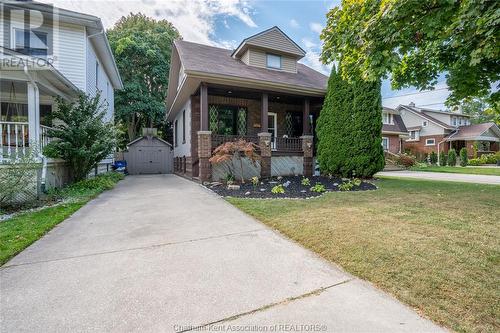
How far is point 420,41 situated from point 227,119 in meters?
8.78

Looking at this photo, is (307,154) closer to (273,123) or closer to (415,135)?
(273,123)

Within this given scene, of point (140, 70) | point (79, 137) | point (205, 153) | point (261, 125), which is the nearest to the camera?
point (79, 137)

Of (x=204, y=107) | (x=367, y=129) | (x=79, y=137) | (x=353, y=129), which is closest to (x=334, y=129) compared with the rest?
(x=353, y=129)

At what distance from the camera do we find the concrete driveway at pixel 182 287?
1.90m

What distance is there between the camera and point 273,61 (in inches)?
514

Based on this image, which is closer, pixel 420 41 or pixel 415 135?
pixel 420 41

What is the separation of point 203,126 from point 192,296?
25.5 feet

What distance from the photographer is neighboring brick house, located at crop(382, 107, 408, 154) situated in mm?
26358

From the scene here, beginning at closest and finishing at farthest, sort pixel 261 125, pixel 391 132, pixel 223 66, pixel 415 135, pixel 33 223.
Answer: pixel 33 223 < pixel 223 66 < pixel 261 125 < pixel 391 132 < pixel 415 135

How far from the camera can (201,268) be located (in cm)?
276

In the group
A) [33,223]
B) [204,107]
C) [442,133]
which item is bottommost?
[33,223]

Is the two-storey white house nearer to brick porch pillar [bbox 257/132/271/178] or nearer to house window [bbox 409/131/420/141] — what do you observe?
brick porch pillar [bbox 257/132/271/178]

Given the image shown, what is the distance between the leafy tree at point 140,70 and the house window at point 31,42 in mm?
12543

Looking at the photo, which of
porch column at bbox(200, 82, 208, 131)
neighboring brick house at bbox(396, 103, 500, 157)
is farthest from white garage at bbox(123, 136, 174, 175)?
neighboring brick house at bbox(396, 103, 500, 157)
